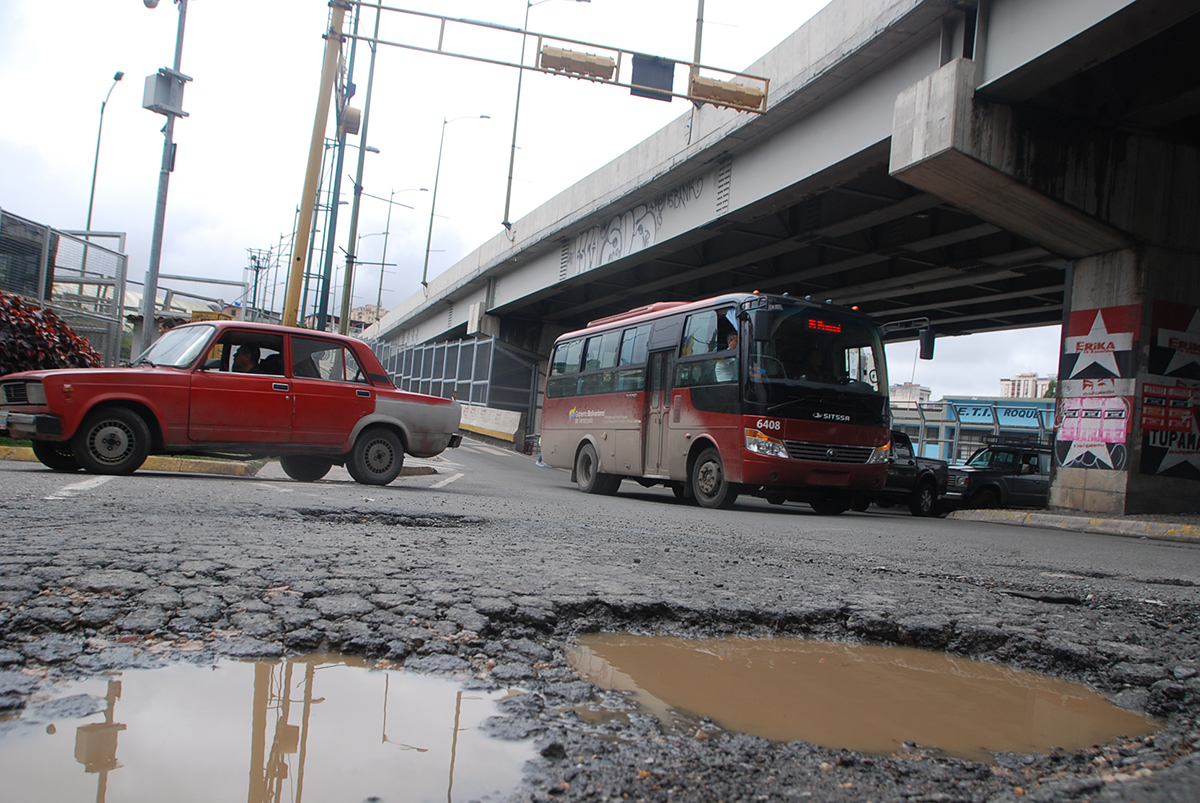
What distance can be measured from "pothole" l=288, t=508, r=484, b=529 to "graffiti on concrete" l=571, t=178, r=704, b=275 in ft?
41.0

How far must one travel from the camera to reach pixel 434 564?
4047 mm

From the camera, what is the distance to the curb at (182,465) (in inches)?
373

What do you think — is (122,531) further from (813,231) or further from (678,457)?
(813,231)

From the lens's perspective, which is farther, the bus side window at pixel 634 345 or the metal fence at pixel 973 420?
the metal fence at pixel 973 420

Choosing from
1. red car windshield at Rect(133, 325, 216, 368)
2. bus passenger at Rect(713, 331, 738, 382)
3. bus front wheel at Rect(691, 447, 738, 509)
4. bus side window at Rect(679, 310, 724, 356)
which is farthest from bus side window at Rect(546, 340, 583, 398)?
red car windshield at Rect(133, 325, 216, 368)

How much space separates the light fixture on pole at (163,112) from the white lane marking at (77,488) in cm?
641

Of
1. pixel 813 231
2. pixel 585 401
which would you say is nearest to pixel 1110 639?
pixel 585 401

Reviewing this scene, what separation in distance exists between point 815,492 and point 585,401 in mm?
4787

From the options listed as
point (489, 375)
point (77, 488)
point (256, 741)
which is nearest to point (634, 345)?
point (77, 488)

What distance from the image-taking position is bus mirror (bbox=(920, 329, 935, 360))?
13086 mm

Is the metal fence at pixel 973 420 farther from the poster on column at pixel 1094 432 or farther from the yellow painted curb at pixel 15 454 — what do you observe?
the yellow painted curb at pixel 15 454

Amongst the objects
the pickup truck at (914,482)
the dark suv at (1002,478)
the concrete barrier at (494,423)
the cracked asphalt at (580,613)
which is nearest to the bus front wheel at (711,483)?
the cracked asphalt at (580,613)

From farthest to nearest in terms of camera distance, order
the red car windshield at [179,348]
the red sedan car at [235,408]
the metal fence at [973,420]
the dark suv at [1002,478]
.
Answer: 1. the metal fence at [973,420]
2. the dark suv at [1002,478]
3. the red car windshield at [179,348]
4. the red sedan car at [235,408]

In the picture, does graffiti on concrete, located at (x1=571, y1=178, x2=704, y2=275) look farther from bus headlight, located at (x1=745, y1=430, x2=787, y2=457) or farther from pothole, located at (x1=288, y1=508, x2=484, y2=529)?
pothole, located at (x1=288, y1=508, x2=484, y2=529)
